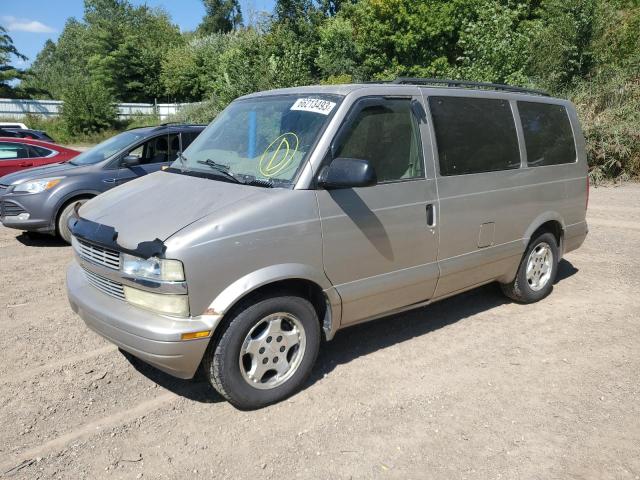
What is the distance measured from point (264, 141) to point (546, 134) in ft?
9.97

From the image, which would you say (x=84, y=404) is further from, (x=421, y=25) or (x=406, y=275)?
(x=421, y=25)

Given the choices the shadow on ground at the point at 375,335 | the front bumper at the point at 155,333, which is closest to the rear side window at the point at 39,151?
the shadow on ground at the point at 375,335

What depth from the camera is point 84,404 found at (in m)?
3.61

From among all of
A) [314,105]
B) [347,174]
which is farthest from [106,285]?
[314,105]

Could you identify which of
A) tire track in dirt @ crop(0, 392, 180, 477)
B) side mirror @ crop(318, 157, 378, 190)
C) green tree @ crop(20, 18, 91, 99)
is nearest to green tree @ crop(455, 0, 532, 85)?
side mirror @ crop(318, 157, 378, 190)

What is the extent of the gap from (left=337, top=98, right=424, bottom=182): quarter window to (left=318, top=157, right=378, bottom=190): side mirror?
0.20 m

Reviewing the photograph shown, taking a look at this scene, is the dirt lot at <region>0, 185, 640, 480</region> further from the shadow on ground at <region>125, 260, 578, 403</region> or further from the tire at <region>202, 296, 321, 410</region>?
the tire at <region>202, 296, 321, 410</region>

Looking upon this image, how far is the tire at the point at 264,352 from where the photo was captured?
329 centimetres

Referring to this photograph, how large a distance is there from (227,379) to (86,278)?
1309mm

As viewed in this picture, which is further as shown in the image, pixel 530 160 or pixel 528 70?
pixel 528 70

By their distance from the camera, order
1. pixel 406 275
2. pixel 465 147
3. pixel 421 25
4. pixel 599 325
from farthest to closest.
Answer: pixel 421 25, pixel 599 325, pixel 465 147, pixel 406 275

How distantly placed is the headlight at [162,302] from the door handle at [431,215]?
79.1 inches

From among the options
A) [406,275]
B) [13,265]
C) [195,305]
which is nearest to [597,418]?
[406,275]

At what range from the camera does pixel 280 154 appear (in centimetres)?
370
